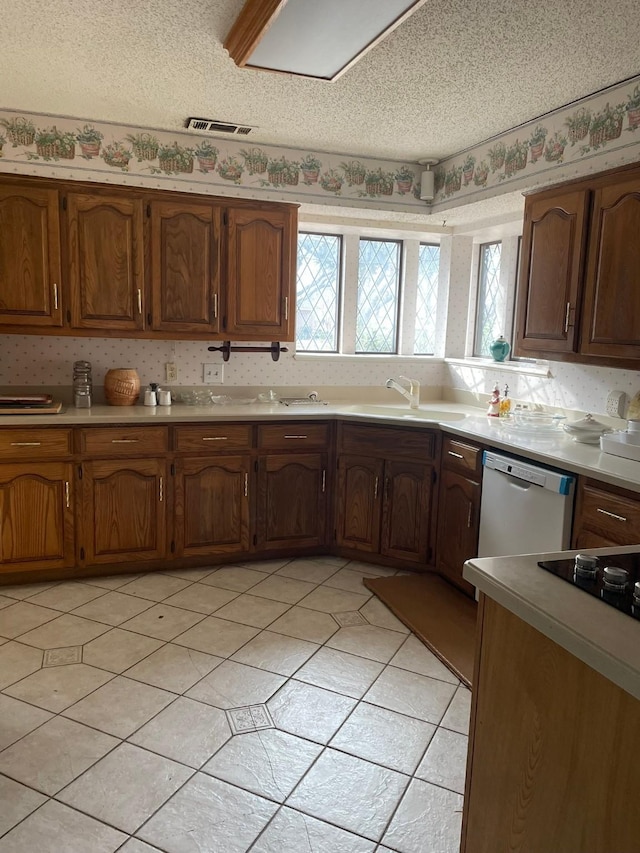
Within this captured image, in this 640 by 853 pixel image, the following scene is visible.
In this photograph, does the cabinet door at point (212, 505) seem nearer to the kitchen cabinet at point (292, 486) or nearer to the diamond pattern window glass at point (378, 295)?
the kitchen cabinet at point (292, 486)

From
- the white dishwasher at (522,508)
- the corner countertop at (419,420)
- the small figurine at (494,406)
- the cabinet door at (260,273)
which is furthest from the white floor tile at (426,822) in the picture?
the cabinet door at (260,273)

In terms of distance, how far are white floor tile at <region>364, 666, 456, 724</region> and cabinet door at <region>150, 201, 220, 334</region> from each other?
2.15 m

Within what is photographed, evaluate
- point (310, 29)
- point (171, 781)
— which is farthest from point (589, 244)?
point (171, 781)

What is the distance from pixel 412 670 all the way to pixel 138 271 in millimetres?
2461

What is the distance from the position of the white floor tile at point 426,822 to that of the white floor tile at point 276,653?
30.9 inches

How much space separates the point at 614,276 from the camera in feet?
8.93

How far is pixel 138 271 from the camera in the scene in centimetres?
353

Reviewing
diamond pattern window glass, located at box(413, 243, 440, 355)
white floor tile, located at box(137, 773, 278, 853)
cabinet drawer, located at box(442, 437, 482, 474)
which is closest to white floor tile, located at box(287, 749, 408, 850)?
white floor tile, located at box(137, 773, 278, 853)

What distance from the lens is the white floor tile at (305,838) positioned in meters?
1.74

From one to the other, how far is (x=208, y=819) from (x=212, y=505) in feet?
6.33

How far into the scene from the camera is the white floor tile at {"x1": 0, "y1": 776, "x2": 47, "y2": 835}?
70.7 inches

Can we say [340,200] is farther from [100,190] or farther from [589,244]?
[589,244]

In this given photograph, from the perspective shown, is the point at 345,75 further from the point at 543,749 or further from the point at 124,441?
the point at 543,749

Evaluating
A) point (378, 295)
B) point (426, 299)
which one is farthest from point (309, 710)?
point (426, 299)
